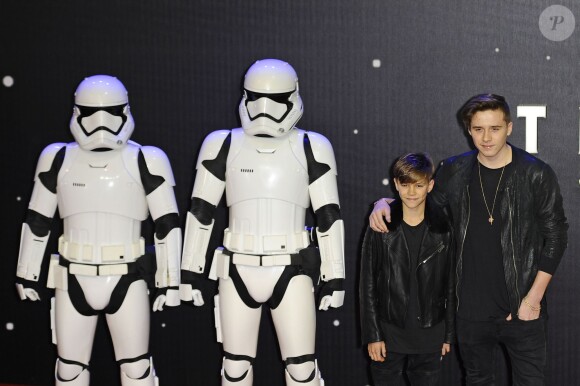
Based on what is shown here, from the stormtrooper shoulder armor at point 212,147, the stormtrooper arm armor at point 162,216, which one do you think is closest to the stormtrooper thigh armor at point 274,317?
the stormtrooper arm armor at point 162,216

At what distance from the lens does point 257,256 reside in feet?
11.9

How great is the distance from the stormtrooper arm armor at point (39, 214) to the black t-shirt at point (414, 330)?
163 cm

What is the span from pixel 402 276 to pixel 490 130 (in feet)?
2.27

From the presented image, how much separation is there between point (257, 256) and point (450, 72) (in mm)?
1455

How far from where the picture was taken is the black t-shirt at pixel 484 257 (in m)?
3.40

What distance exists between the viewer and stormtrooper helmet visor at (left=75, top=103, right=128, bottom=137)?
368 cm

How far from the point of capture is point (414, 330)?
11.1ft

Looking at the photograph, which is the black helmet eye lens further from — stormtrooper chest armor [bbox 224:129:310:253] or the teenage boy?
the teenage boy

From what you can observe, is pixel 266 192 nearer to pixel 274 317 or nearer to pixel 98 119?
pixel 274 317

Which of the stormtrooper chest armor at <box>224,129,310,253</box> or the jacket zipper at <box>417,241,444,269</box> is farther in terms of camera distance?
the stormtrooper chest armor at <box>224,129,310,253</box>

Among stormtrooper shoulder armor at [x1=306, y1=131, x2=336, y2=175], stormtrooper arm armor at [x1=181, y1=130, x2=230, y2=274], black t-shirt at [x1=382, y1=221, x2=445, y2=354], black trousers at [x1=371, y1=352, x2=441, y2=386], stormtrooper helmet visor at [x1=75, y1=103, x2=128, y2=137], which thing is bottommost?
black trousers at [x1=371, y1=352, x2=441, y2=386]

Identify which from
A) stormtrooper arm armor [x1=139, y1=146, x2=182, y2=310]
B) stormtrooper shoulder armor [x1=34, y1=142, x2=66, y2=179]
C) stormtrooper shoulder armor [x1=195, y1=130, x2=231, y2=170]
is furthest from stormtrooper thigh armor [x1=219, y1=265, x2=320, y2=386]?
stormtrooper shoulder armor [x1=34, y1=142, x2=66, y2=179]

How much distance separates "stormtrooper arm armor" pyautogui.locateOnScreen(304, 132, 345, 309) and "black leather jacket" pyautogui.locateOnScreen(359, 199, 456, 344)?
0.24 meters

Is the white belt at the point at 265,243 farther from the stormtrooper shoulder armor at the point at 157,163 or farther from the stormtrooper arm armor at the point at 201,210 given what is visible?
the stormtrooper shoulder armor at the point at 157,163
